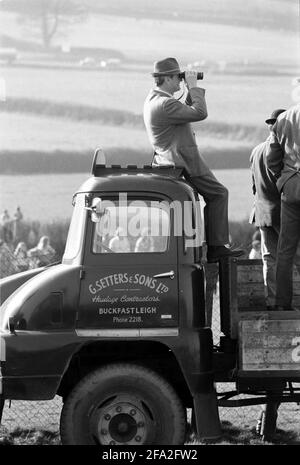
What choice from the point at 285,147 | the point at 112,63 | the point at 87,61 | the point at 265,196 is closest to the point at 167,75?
the point at 285,147

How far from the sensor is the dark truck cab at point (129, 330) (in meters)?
7.53

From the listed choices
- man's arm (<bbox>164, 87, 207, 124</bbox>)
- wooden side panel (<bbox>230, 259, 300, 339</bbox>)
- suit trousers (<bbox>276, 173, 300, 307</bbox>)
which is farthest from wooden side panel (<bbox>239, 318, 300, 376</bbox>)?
man's arm (<bbox>164, 87, 207, 124</bbox>)

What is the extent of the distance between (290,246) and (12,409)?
4.09 meters

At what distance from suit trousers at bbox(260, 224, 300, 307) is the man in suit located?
0.27 m

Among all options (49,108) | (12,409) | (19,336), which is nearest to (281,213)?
(19,336)

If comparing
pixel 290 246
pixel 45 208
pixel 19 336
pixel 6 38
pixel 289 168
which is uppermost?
pixel 6 38

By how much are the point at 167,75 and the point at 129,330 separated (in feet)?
6.90

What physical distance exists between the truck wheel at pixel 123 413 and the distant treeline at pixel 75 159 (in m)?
23.1

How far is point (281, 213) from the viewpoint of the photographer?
8172 millimetres

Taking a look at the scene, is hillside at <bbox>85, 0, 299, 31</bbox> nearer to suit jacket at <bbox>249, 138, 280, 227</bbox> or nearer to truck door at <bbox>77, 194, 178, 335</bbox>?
suit jacket at <bbox>249, 138, 280, 227</bbox>

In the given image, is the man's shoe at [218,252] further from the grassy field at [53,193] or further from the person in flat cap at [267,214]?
the grassy field at [53,193]

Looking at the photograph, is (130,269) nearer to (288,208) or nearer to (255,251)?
(288,208)

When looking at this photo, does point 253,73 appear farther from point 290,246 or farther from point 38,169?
point 290,246

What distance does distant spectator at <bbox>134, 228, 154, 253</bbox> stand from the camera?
25.3ft
